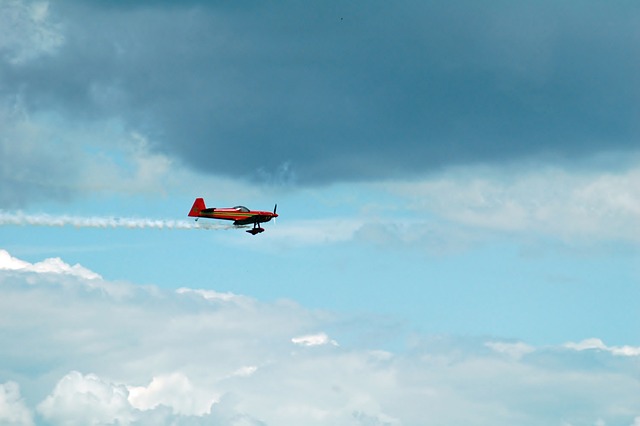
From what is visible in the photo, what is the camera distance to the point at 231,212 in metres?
154

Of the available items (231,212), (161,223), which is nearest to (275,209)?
(231,212)

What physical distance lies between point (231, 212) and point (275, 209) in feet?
37.9

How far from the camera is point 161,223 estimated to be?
13838 centimetres

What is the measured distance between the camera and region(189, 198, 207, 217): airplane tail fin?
14888cm

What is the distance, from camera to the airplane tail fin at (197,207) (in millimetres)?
148875

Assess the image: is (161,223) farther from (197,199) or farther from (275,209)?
(275,209)

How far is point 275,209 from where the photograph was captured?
15862 cm

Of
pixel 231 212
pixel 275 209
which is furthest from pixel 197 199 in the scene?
pixel 275 209

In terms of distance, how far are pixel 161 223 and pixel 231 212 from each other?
2023cm

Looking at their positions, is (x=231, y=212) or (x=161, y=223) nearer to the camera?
(x=161, y=223)

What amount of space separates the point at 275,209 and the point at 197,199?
20053mm

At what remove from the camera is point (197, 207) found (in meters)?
150

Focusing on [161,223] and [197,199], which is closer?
[161,223]

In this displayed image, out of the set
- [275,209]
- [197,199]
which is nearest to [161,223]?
[197,199]
